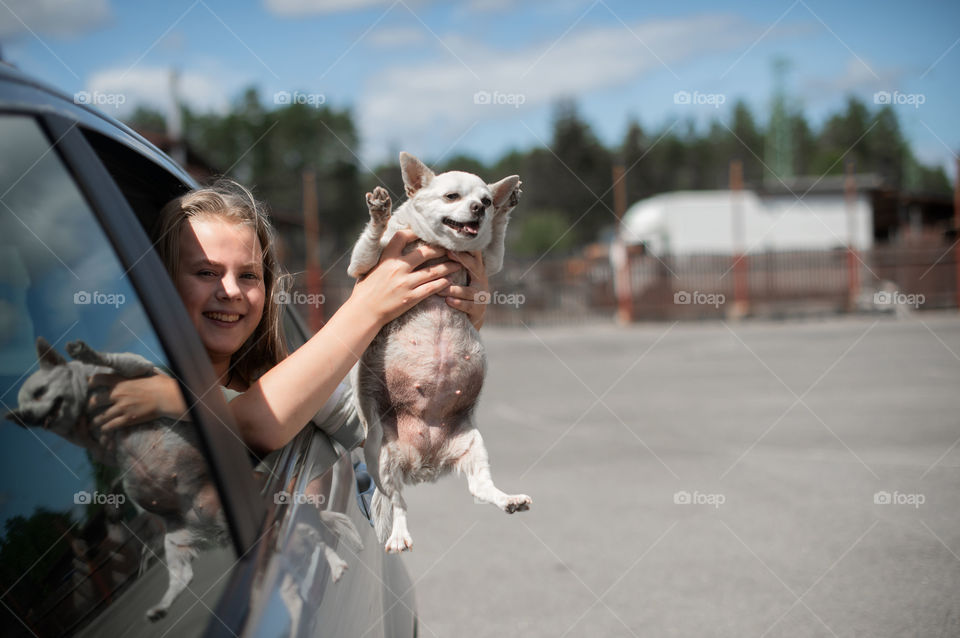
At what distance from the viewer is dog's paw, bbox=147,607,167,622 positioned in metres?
1.46

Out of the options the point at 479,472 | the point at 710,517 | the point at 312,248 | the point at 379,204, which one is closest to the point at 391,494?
the point at 479,472

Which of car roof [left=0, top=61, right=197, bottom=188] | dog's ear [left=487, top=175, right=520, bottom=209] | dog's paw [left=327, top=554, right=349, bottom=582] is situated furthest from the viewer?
dog's ear [left=487, top=175, right=520, bottom=209]

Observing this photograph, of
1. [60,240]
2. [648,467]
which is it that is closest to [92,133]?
[60,240]

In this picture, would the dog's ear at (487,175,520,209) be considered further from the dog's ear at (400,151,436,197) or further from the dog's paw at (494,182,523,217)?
the dog's ear at (400,151,436,197)

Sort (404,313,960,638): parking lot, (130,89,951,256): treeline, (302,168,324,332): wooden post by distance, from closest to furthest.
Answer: (404,313,960,638): parking lot → (302,168,324,332): wooden post → (130,89,951,256): treeline

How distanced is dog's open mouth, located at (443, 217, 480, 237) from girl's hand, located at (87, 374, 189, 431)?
1197 mm

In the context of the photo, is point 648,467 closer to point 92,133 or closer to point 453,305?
point 453,305

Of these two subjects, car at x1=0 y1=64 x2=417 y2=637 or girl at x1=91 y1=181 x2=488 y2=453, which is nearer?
car at x1=0 y1=64 x2=417 y2=637

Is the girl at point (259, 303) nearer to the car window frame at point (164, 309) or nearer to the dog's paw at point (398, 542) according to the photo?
the car window frame at point (164, 309)

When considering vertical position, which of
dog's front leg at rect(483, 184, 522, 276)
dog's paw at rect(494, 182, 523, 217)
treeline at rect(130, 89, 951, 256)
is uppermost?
treeline at rect(130, 89, 951, 256)

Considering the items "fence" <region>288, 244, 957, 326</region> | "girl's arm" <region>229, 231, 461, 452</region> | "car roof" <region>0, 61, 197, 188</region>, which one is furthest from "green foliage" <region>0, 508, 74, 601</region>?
"fence" <region>288, 244, 957, 326</region>

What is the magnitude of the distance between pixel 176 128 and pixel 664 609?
25093 millimetres

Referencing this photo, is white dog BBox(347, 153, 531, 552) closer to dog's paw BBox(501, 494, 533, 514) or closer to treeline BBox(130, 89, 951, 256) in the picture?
dog's paw BBox(501, 494, 533, 514)

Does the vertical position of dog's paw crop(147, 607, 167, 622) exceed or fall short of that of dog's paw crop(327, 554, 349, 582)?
it exceeds it
